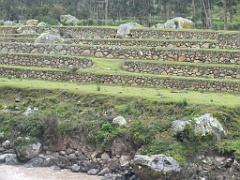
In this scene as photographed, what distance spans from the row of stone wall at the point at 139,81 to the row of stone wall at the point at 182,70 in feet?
7.38

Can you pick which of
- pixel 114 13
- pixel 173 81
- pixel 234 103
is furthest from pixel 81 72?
pixel 114 13

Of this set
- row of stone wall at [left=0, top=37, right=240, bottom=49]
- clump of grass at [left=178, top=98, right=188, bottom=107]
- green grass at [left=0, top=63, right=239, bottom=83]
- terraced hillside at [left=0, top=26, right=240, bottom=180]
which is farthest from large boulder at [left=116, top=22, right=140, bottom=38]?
clump of grass at [left=178, top=98, right=188, bottom=107]

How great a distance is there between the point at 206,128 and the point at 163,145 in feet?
5.92

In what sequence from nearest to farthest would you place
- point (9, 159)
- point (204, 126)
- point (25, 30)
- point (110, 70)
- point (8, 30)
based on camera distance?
point (204, 126), point (9, 159), point (110, 70), point (25, 30), point (8, 30)

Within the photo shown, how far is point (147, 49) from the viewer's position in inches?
1171

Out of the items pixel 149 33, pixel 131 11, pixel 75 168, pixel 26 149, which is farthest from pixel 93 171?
pixel 131 11

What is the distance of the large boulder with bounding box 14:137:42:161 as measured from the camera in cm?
1981

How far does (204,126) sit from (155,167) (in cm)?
278

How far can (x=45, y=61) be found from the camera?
1159 inches

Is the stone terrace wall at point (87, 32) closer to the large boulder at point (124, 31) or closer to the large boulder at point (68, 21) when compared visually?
the large boulder at point (124, 31)

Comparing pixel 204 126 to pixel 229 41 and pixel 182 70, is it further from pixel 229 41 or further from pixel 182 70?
pixel 229 41

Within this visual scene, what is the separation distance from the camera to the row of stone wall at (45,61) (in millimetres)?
28375

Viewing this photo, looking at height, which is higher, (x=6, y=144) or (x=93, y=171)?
(x=6, y=144)

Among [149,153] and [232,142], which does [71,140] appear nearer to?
[149,153]
